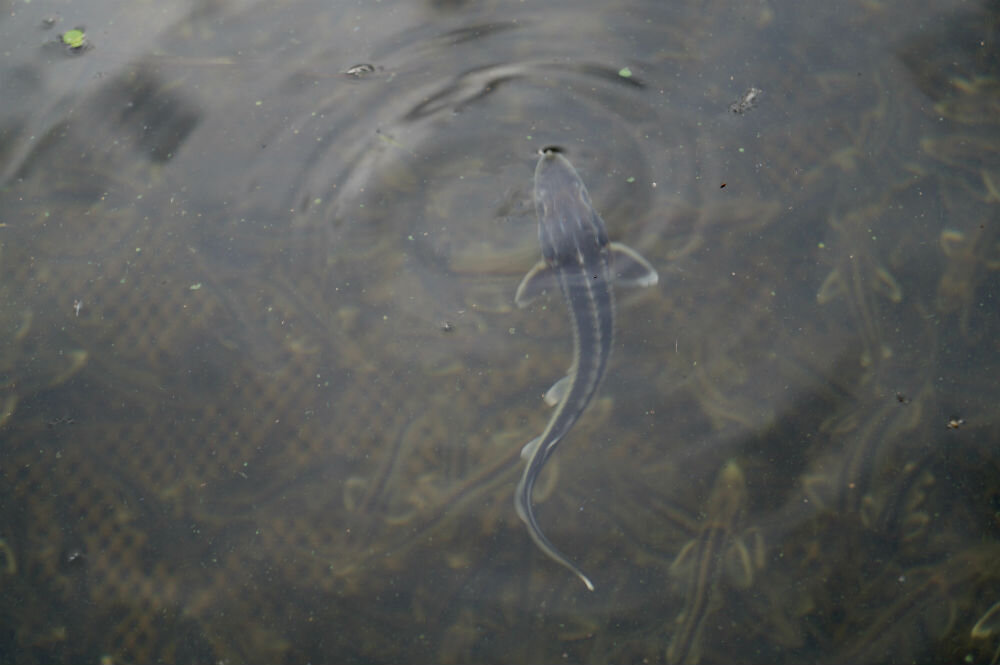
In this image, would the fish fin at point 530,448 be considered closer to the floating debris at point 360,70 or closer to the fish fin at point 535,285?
the fish fin at point 535,285

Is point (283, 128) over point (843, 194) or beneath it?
over

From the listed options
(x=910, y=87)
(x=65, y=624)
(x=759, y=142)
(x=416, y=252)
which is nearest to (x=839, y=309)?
(x=759, y=142)

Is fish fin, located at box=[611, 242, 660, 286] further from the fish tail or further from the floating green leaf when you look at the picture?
the floating green leaf

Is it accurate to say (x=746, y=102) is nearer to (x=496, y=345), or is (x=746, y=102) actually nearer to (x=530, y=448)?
(x=496, y=345)

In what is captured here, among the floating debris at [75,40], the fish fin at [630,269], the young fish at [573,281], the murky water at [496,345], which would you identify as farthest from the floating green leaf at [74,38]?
the fish fin at [630,269]

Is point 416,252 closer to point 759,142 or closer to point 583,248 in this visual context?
point 583,248

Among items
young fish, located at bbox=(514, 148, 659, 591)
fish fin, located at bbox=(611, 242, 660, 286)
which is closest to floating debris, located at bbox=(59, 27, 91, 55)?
young fish, located at bbox=(514, 148, 659, 591)
